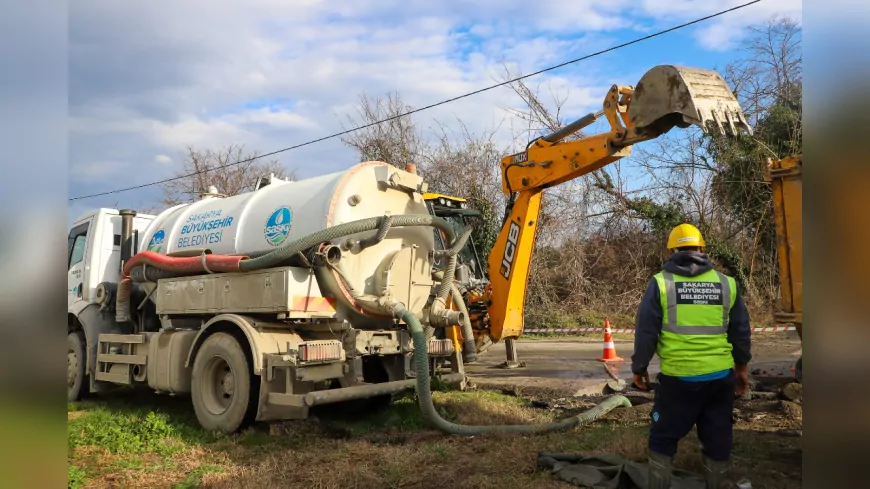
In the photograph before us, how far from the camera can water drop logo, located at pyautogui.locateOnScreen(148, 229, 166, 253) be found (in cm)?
813

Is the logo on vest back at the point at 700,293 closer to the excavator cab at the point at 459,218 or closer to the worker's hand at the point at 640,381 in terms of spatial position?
the worker's hand at the point at 640,381

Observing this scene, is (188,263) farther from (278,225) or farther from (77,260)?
(77,260)

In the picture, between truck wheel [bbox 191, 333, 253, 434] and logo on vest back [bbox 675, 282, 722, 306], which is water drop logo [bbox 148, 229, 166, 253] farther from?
logo on vest back [bbox 675, 282, 722, 306]

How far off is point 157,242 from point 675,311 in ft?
22.3

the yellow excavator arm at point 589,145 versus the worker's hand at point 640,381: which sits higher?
the yellow excavator arm at point 589,145

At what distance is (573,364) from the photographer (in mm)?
11516

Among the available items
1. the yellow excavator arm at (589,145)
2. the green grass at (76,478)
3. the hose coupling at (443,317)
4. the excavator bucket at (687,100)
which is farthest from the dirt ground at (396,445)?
the excavator bucket at (687,100)

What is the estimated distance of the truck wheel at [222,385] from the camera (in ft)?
20.2

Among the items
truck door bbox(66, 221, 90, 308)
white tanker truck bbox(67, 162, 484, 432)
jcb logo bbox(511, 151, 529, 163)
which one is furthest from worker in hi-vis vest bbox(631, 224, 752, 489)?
truck door bbox(66, 221, 90, 308)

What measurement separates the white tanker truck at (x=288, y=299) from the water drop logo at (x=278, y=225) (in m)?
0.02

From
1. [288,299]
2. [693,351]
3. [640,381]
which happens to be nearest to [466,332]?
[288,299]

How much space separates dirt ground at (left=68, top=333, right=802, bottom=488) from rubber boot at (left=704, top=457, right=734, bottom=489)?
32 cm
